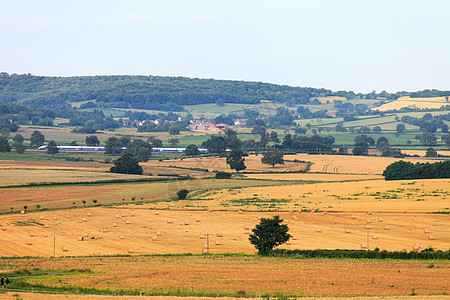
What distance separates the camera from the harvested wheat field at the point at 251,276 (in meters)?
38.2

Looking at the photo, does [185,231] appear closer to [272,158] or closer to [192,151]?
[272,158]

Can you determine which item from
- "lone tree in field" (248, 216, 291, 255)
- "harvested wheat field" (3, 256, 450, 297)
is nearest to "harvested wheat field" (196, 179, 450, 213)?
"lone tree in field" (248, 216, 291, 255)

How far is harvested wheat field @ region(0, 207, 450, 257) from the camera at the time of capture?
5678 centimetres

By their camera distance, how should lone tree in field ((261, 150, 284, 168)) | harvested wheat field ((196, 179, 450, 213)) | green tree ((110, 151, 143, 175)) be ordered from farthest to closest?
lone tree in field ((261, 150, 284, 168)) → green tree ((110, 151, 143, 175)) → harvested wheat field ((196, 179, 450, 213))

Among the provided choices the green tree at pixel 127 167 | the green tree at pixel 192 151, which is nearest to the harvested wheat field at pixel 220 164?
the green tree at pixel 192 151

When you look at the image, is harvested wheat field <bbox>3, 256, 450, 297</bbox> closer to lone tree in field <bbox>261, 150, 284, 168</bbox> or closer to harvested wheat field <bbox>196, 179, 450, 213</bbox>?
harvested wheat field <bbox>196, 179, 450, 213</bbox>

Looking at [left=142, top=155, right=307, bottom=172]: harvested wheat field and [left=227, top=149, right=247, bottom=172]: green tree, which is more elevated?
[left=227, top=149, right=247, bottom=172]: green tree

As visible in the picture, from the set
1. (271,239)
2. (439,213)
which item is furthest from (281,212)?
(271,239)

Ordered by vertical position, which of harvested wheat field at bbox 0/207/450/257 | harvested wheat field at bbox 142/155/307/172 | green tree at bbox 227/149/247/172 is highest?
green tree at bbox 227/149/247/172

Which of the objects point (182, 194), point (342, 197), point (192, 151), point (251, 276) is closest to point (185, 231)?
point (251, 276)

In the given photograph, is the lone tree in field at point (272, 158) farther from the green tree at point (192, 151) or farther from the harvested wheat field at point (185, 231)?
the harvested wheat field at point (185, 231)

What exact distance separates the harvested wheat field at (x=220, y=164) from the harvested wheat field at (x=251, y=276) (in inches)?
3516

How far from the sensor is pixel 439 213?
2837 inches

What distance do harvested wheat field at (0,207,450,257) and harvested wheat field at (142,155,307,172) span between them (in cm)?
6406
